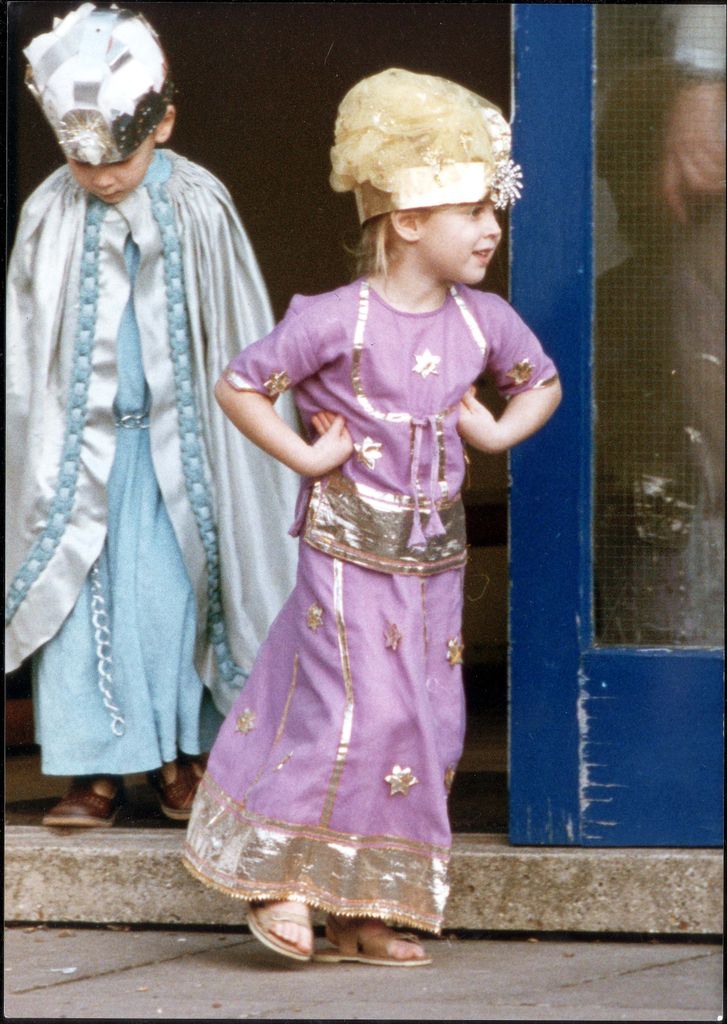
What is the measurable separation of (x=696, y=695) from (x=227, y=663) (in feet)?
3.60

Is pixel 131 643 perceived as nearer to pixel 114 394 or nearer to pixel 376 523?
pixel 114 394

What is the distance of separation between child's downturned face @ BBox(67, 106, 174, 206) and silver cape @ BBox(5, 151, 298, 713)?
37 mm

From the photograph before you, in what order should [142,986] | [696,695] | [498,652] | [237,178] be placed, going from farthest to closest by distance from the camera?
[498,652]
[237,178]
[696,695]
[142,986]

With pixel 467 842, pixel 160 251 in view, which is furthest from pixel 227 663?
pixel 160 251

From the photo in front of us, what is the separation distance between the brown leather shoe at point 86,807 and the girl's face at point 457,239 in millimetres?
1538

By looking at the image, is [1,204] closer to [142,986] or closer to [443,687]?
[443,687]

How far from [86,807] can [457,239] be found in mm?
1648

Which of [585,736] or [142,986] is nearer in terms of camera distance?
[142,986]

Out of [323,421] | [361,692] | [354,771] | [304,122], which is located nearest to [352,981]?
[354,771]

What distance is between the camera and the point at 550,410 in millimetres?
3820

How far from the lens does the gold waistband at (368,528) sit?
3.63 metres

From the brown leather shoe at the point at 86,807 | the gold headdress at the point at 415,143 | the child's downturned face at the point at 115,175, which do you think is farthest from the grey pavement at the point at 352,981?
the child's downturned face at the point at 115,175

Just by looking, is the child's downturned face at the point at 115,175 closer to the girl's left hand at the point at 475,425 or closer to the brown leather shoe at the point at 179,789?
the girl's left hand at the point at 475,425

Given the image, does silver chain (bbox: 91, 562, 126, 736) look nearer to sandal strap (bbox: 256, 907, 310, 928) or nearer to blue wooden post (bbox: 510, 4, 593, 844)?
sandal strap (bbox: 256, 907, 310, 928)
